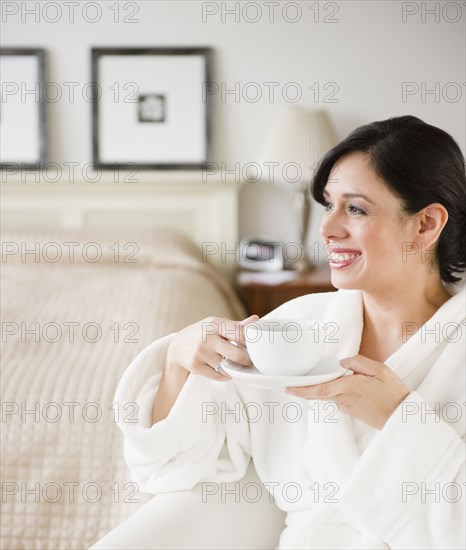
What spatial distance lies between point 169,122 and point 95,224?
0.61 meters

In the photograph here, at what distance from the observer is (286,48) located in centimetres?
334

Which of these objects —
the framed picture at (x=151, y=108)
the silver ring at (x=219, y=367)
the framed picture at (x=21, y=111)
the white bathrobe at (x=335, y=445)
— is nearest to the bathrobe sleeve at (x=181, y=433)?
the white bathrobe at (x=335, y=445)

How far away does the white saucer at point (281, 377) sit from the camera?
92 cm

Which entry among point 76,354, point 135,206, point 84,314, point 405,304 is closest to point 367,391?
point 405,304

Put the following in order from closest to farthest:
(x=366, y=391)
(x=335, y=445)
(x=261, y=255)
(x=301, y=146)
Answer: (x=366, y=391)
(x=335, y=445)
(x=301, y=146)
(x=261, y=255)

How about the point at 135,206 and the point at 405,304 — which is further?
the point at 135,206

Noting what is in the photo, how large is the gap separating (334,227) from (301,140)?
2.02 meters

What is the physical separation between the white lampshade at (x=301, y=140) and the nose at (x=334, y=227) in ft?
6.42

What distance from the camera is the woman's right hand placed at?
1067mm

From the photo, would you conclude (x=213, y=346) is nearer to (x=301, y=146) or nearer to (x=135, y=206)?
(x=301, y=146)

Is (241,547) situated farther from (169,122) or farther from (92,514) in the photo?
(169,122)

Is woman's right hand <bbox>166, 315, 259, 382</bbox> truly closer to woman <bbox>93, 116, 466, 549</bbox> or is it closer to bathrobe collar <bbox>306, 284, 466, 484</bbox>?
woman <bbox>93, 116, 466, 549</bbox>

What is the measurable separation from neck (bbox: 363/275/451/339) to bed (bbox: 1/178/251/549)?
18.7 inches

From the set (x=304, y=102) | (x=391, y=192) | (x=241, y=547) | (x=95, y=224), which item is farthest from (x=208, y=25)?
(x=241, y=547)
